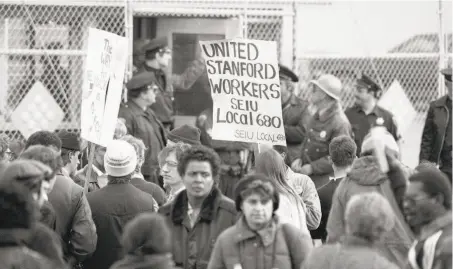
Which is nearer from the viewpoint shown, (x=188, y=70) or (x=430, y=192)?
(x=430, y=192)

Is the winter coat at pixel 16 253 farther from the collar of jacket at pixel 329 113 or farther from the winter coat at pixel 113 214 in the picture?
the collar of jacket at pixel 329 113

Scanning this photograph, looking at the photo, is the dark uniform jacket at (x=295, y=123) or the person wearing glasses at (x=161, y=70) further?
the person wearing glasses at (x=161, y=70)

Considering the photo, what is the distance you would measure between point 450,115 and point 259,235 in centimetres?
710

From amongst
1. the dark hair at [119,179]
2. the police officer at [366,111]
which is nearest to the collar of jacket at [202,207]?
the dark hair at [119,179]

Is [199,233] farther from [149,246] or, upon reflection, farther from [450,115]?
[450,115]

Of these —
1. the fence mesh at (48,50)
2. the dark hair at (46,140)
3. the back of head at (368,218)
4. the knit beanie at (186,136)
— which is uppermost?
the fence mesh at (48,50)

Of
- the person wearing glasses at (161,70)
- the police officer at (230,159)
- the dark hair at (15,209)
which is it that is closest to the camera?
the dark hair at (15,209)

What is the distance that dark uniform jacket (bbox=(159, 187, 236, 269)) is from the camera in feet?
28.6

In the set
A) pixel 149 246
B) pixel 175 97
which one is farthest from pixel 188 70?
pixel 149 246

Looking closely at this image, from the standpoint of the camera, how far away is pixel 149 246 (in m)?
7.33

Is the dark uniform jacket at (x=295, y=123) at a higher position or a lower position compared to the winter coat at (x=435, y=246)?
higher

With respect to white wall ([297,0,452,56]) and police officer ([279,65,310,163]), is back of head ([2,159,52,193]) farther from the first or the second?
white wall ([297,0,452,56])

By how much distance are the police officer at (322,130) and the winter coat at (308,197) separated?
2.74 meters

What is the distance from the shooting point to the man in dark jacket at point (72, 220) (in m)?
9.33
